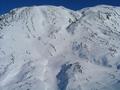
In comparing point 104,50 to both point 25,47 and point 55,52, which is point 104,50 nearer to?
point 55,52

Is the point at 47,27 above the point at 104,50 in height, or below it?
above

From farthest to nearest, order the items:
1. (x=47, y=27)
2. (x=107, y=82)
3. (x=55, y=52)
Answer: (x=47, y=27), (x=55, y=52), (x=107, y=82)

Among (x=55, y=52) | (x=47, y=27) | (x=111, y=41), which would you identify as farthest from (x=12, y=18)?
(x=111, y=41)

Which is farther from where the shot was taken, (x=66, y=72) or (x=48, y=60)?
(x=48, y=60)

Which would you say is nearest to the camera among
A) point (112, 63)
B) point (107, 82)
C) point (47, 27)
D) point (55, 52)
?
point (107, 82)

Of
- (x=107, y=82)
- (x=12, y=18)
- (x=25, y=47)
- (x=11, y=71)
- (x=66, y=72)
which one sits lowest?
(x=107, y=82)

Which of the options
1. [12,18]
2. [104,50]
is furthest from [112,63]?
[12,18]

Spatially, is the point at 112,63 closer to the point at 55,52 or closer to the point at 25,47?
the point at 55,52
